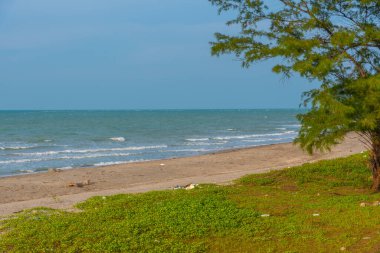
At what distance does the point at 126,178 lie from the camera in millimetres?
21359

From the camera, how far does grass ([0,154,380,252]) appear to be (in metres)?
8.59

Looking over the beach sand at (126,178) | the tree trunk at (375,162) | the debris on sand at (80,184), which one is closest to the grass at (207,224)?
the tree trunk at (375,162)

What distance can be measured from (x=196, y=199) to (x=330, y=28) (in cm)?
509

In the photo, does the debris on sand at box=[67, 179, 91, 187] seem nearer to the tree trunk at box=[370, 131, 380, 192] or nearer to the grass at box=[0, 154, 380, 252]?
the grass at box=[0, 154, 380, 252]

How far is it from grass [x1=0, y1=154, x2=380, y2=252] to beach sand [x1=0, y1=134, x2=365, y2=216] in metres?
2.06

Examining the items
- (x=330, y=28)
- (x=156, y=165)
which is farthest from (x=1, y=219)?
(x=156, y=165)

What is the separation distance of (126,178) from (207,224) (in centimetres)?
1196

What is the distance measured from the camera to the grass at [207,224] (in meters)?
8.59

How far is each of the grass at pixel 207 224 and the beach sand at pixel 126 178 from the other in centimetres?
206

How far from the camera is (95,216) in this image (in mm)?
10672

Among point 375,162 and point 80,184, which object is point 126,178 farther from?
point 375,162

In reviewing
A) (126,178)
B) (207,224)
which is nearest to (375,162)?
(207,224)

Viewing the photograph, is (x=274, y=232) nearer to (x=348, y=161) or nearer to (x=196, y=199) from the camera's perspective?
(x=196, y=199)

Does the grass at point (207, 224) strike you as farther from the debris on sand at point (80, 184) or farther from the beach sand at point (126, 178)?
the debris on sand at point (80, 184)
